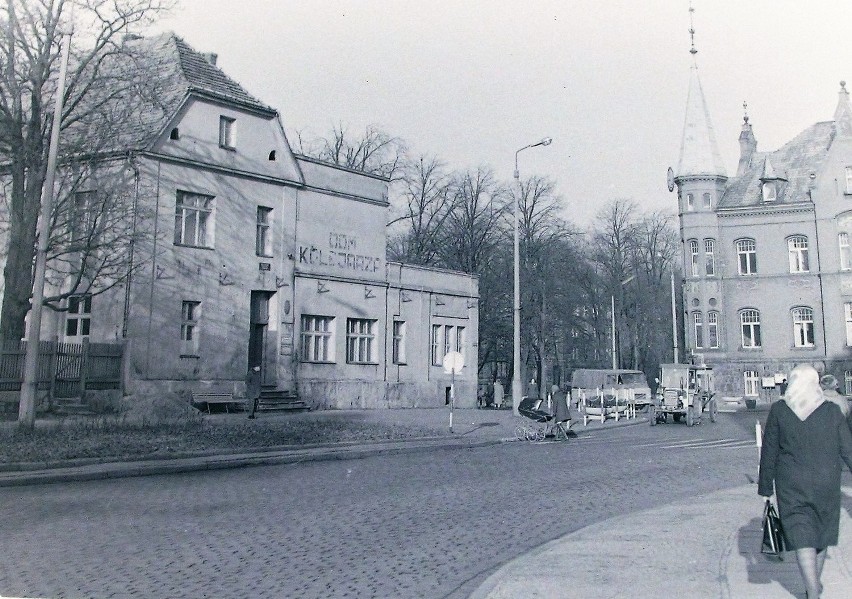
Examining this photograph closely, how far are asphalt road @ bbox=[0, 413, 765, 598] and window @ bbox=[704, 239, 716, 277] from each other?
128ft

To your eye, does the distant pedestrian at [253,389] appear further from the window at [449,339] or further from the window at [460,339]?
the window at [460,339]

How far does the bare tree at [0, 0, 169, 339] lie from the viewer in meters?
22.8

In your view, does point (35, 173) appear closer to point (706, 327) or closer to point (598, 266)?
point (706, 327)

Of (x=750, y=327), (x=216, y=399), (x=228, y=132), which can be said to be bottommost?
(x=216, y=399)

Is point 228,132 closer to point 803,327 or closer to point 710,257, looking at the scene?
point 710,257

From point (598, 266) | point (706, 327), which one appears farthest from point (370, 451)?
point (598, 266)

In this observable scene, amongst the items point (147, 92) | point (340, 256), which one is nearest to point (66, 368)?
point (147, 92)

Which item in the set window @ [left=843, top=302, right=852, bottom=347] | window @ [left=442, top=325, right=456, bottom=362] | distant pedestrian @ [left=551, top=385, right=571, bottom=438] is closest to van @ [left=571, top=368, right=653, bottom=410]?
window @ [left=442, top=325, right=456, bottom=362]

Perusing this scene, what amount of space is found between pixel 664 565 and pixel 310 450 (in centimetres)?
1234

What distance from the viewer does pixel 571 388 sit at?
2031 inches

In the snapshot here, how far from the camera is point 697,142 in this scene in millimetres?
56125

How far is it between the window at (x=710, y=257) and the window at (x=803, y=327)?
5.79 metres

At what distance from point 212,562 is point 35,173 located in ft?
63.6

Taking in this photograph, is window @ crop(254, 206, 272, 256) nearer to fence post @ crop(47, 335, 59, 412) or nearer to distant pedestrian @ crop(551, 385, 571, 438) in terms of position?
fence post @ crop(47, 335, 59, 412)
